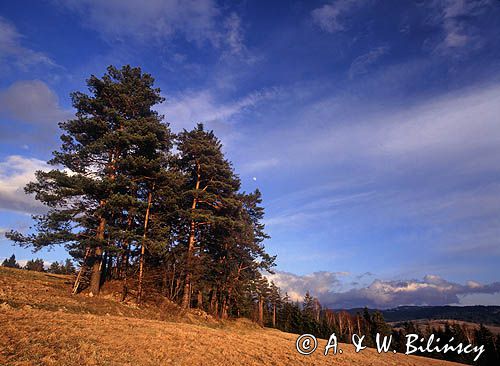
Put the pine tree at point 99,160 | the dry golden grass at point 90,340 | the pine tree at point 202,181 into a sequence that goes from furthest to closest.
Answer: the pine tree at point 202,181
the pine tree at point 99,160
the dry golden grass at point 90,340

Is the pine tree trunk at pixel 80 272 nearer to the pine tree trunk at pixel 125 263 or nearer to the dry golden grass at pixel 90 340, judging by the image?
the dry golden grass at pixel 90 340

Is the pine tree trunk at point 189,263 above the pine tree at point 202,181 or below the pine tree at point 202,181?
below

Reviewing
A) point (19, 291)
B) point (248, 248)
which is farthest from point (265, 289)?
point (19, 291)

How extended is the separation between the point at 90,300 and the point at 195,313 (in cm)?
1049

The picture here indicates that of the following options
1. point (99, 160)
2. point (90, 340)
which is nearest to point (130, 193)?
point (99, 160)

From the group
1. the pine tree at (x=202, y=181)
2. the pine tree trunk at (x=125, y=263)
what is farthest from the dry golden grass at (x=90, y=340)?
the pine tree at (x=202, y=181)

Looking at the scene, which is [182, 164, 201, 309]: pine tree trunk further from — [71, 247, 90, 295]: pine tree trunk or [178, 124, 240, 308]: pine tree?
[71, 247, 90, 295]: pine tree trunk

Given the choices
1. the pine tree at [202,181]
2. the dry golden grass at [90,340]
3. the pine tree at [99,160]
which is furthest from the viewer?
the pine tree at [202,181]

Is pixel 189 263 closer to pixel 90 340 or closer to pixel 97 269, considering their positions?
pixel 97 269

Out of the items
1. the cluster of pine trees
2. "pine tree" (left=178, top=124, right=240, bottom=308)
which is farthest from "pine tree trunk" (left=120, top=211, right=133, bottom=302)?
"pine tree" (left=178, top=124, right=240, bottom=308)

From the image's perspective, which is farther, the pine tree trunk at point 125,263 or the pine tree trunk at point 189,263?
the pine tree trunk at point 189,263

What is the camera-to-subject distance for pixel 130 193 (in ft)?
77.7

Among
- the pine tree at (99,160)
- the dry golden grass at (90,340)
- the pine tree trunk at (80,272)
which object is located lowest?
the dry golden grass at (90,340)

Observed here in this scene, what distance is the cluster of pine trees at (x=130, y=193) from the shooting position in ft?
68.4
